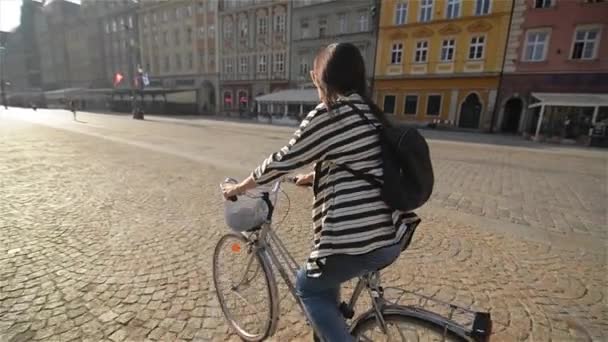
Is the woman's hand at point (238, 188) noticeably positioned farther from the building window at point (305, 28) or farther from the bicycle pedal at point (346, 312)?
the building window at point (305, 28)

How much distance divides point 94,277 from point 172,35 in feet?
174

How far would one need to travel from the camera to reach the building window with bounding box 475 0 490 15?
78.3 feet

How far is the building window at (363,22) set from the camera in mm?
29609

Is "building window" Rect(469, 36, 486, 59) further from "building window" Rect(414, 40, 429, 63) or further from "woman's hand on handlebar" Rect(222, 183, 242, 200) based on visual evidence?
"woman's hand on handlebar" Rect(222, 183, 242, 200)

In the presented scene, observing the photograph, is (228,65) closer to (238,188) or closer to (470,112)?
(470,112)

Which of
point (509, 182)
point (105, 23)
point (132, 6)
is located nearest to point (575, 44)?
point (509, 182)

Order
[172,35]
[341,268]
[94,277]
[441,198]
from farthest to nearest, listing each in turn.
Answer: [172,35], [441,198], [94,277], [341,268]

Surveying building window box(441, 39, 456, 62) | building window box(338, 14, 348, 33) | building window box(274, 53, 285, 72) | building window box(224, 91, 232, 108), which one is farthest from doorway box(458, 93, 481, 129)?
building window box(224, 91, 232, 108)

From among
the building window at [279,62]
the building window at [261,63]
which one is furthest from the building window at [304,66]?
the building window at [261,63]

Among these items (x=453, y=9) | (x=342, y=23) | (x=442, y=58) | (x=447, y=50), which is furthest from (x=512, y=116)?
(x=342, y=23)

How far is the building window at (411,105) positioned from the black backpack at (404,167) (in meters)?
28.9

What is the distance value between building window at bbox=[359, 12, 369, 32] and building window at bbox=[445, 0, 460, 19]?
7367mm

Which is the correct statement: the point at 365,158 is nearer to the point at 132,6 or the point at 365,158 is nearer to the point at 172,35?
the point at 172,35

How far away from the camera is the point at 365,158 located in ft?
4.32
